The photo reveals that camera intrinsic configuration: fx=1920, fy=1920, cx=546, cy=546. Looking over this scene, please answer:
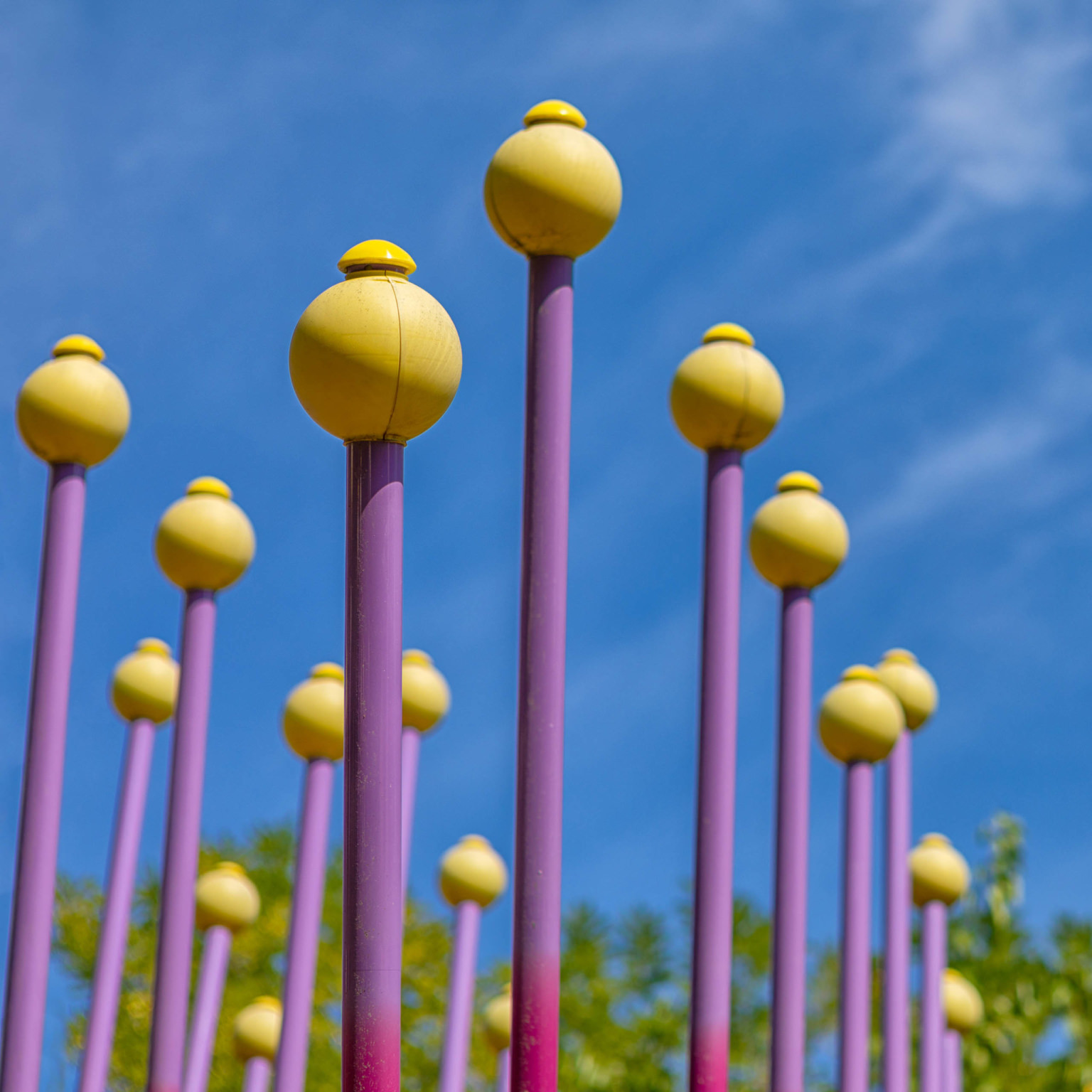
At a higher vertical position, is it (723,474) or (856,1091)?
(723,474)

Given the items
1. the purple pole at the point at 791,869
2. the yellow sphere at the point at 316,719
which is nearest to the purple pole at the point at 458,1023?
the yellow sphere at the point at 316,719

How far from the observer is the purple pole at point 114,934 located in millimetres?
10484

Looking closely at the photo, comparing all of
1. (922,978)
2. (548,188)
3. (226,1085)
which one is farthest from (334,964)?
(548,188)

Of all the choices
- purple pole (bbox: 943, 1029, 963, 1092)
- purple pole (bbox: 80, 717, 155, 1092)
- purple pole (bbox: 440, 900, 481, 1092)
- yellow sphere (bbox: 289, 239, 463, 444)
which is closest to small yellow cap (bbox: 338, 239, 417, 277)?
yellow sphere (bbox: 289, 239, 463, 444)

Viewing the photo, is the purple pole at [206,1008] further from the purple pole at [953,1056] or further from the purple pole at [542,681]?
the purple pole at [542,681]

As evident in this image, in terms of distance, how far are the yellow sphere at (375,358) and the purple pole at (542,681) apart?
922 mm

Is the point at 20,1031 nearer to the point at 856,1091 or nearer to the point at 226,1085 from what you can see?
the point at 856,1091

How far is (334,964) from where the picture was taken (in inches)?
1029

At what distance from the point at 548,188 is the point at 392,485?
1.62m

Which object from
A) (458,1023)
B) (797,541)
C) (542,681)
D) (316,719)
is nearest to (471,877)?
(458,1023)

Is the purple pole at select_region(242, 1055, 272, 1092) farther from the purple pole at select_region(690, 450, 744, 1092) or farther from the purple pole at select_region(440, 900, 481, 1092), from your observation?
the purple pole at select_region(690, 450, 744, 1092)

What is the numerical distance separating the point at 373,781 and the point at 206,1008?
6831 mm

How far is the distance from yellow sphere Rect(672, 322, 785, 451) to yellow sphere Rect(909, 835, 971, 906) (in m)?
4.61

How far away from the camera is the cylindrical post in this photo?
27.2 feet
